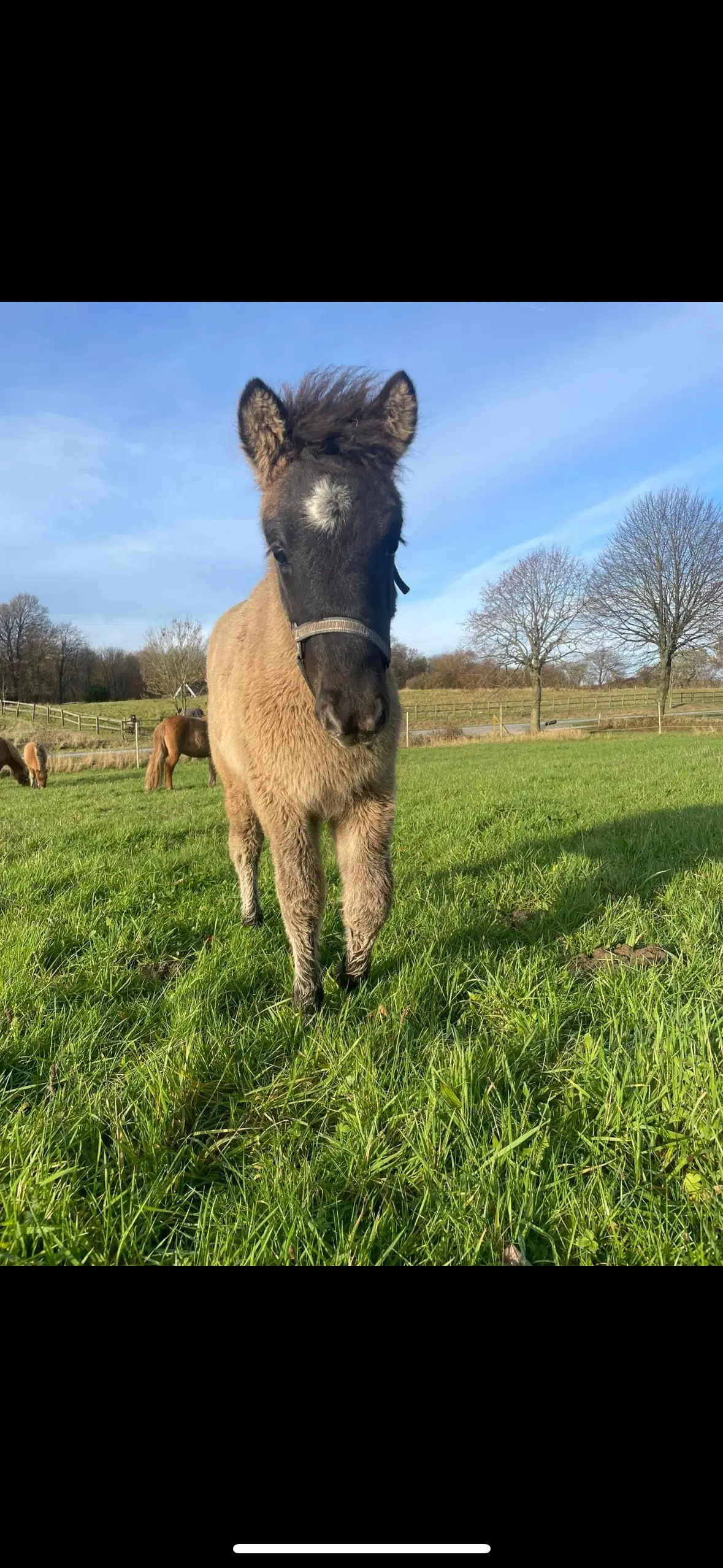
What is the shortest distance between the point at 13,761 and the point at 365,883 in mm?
19117

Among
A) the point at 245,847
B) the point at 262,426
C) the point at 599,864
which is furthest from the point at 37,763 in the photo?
the point at 262,426

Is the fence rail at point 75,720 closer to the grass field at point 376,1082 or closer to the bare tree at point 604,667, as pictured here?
the bare tree at point 604,667

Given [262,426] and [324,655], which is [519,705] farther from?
[324,655]

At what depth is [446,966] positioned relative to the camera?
3152mm

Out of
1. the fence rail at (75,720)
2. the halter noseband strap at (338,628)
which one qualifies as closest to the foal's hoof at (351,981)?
the halter noseband strap at (338,628)

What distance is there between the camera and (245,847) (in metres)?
4.73

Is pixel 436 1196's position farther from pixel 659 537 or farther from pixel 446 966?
pixel 659 537

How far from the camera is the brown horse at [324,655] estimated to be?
7.69 ft

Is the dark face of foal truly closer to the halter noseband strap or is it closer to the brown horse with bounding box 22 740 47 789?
the halter noseband strap

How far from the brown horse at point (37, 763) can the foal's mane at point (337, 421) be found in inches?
716
